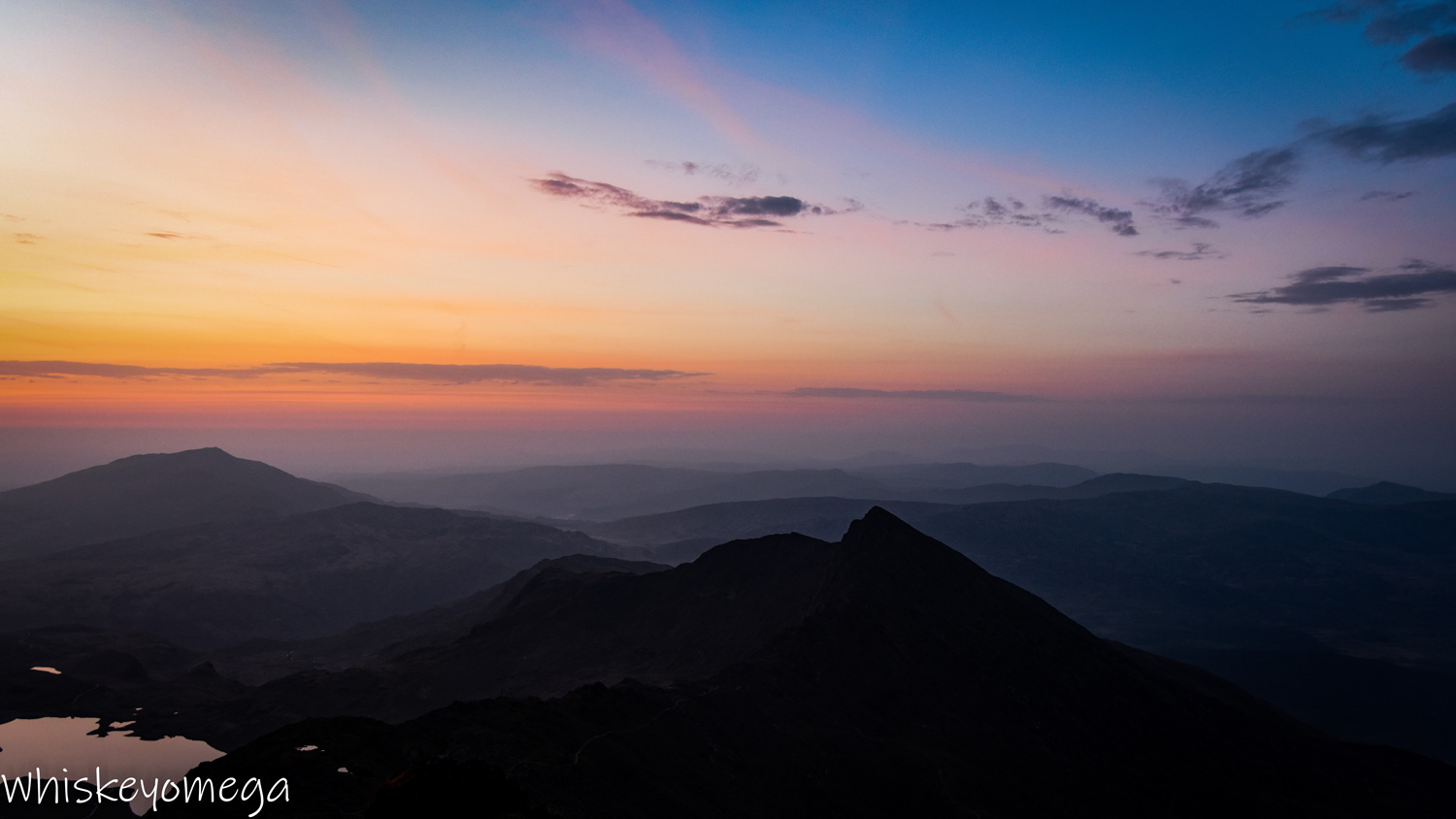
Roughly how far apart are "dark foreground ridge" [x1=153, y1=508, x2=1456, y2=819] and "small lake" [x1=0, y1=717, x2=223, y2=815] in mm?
8300

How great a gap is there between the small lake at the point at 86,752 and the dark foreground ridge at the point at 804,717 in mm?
8300

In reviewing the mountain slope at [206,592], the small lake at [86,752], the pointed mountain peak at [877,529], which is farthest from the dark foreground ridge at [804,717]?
the mountain slope at [206,592]

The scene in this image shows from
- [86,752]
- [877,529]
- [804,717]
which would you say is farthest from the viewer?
[877,529]

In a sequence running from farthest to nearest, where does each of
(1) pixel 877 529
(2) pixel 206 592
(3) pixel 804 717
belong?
(2) pixel 206 592, (1) pixel 877 529, (3) pixel 804 717

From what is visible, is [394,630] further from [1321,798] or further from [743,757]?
[1321,798]

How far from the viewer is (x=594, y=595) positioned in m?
106

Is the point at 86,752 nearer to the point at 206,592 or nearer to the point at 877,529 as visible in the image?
the point at 877,529

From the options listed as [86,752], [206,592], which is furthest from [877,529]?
[206,592]

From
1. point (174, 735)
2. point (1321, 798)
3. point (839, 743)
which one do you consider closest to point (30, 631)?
point (174, 735)

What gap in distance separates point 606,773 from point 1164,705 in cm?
6314

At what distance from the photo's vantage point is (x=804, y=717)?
6419cm

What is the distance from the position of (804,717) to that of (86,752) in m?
69.5

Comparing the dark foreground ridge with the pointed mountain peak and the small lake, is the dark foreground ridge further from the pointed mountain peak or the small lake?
the small lake

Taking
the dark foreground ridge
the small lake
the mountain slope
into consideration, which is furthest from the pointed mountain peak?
the mountain slope
